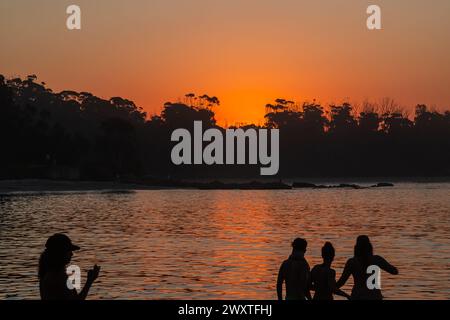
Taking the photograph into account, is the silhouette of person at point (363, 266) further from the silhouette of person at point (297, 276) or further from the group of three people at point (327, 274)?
the silhouette of person at point (297, 276)

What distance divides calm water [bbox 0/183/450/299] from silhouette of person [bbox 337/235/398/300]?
44.4ft

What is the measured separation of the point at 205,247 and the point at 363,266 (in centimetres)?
3542

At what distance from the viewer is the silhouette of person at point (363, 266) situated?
15.9 metres

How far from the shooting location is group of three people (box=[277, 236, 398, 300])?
16062mm

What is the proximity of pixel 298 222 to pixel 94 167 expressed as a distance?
316 ft


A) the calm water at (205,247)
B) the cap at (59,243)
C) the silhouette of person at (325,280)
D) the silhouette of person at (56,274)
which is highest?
the cap at (59,243)

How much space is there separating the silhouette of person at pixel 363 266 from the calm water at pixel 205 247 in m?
→ 13.5

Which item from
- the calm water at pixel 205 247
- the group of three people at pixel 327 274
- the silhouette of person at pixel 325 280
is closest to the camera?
the group of three people at pixel 327 274

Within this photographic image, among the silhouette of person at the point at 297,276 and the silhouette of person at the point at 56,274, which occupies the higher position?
the silhouette of person at the point at 56,274

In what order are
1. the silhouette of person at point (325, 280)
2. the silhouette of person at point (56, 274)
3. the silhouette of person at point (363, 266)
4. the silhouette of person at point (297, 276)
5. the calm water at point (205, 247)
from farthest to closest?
1. the calm water at point (205, 247)
2. the silhouette of person at point (297, 276)
3. the silhouette of person at point (325, 280)
4. the silhouette of person at point (363, 266)
5. the silhouette of person at point (56, 274)

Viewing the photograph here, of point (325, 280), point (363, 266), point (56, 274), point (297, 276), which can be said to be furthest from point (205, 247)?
point (56, 274)

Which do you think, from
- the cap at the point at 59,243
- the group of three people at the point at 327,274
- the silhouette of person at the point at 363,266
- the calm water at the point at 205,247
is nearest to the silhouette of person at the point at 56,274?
the cap at the point at 59,243

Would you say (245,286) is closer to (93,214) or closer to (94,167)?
(93,214)

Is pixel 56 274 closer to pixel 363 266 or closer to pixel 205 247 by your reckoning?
pixel 363 266
